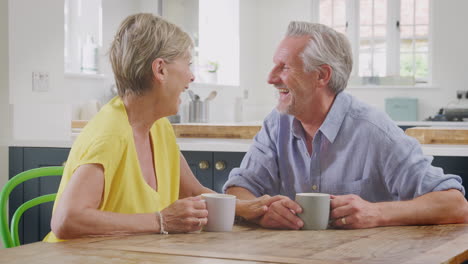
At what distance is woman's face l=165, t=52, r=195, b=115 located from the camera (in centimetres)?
187

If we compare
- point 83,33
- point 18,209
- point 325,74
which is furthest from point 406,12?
point 18,209

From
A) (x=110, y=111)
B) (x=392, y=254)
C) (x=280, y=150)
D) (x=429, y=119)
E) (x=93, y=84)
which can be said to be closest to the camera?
(x=392, y=254)

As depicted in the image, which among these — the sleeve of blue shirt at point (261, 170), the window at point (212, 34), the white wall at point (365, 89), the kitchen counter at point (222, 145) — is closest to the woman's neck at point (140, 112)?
the sleeve of blue shirt at point (261, 170)

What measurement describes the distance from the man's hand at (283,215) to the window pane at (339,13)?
6764mm

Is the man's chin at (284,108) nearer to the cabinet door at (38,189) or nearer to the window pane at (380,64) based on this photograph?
the cabinet door at (38,189)

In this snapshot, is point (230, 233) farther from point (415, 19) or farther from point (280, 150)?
point (415, 19)

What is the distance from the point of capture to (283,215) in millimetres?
1722

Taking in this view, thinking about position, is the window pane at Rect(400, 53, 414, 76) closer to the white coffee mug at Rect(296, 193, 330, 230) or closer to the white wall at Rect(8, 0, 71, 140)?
the white wall at Rect(8, 0, 71, 140)

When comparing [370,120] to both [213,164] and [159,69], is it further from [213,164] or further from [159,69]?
[213,164]

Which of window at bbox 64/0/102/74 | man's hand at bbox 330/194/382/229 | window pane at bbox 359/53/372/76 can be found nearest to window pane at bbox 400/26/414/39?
window pane at bbox 359/53/372/76

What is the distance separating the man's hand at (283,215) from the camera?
1.71m

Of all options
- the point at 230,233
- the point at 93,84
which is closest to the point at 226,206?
the point at 230,233

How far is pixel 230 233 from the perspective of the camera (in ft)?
5.45

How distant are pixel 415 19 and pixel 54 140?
5443mm
